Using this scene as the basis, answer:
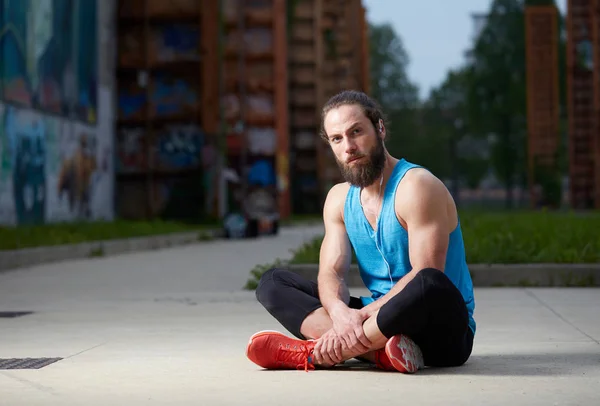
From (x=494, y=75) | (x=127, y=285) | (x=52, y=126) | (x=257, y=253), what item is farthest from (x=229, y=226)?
(x=494, y=75)

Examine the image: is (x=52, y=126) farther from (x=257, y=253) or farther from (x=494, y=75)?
(x=494, y=75)

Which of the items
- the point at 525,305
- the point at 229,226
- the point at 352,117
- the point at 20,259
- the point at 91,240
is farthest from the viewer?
the point at 229,226

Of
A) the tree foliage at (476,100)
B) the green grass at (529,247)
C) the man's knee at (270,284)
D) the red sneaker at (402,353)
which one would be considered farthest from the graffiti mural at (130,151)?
the tree foliage at (476,100)

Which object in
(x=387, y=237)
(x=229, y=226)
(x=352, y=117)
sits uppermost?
(x=352, y=117)

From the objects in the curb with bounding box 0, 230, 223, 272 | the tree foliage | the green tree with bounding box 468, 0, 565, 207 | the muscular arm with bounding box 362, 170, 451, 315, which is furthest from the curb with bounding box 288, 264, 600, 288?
the green tree with bounding box 468, 0, 565, 207

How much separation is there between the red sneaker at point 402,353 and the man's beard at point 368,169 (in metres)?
0.80

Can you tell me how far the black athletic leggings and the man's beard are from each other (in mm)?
599

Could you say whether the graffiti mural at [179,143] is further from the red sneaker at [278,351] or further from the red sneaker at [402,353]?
the red sneaker at [402,353]

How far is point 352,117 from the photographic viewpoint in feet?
20.3

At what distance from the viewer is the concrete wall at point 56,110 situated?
24.0m

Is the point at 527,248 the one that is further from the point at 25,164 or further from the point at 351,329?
the point at 25,164

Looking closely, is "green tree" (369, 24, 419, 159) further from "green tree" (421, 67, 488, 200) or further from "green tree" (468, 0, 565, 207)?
"green tree" (468, 0, 565, 207)

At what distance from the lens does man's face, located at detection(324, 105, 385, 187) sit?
6.20 meters

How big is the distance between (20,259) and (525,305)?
8030 mm
